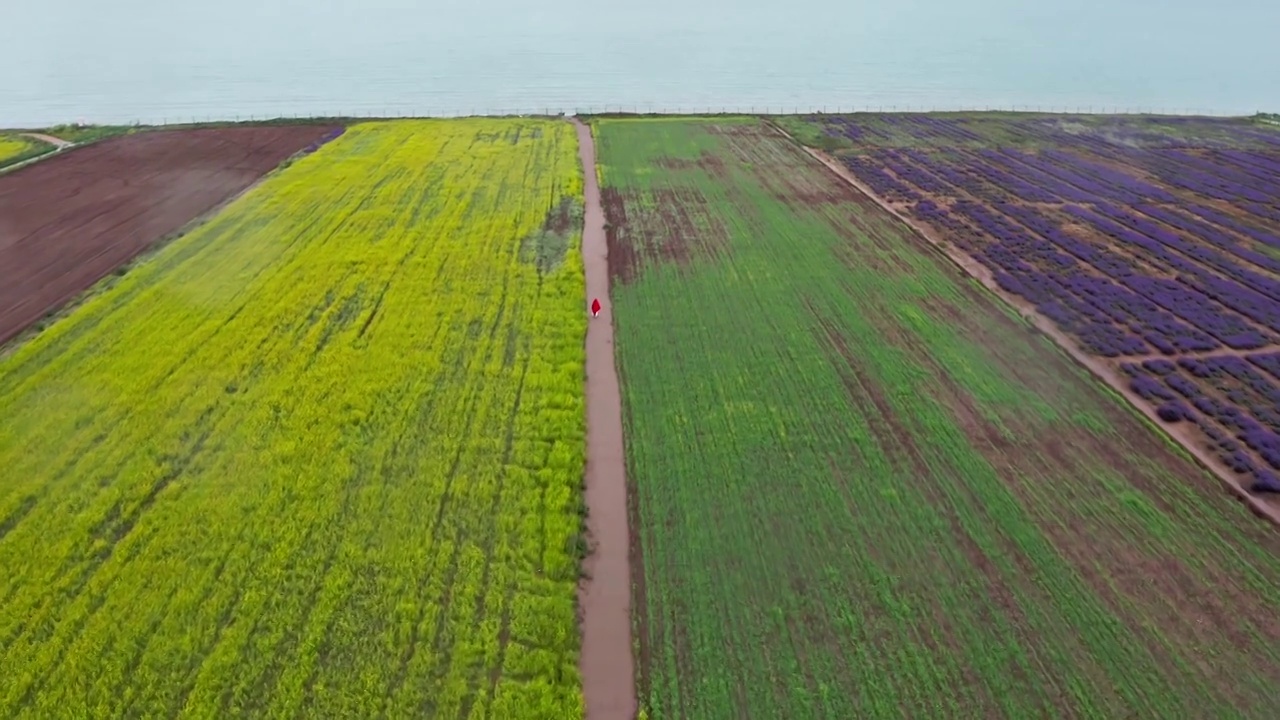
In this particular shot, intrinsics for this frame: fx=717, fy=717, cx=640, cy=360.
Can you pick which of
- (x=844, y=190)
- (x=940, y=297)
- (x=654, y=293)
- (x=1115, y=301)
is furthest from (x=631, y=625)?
(x=844, y=190)

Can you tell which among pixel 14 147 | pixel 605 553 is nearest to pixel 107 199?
pixel 14 147

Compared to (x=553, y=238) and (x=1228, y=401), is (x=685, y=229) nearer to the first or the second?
(x=553, y=238)

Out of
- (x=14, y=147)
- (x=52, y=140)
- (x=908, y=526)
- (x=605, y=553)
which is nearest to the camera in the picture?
(x=605, y=553)

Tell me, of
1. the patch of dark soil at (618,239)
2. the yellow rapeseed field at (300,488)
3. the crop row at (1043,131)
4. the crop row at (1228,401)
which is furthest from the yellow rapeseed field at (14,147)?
the crop row at (1228,401)

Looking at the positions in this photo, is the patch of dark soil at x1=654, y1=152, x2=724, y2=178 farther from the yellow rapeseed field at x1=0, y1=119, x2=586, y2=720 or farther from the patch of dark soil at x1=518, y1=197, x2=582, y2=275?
the yellow rapeseed field at x1=0, y1=119, x2=586, y2=720

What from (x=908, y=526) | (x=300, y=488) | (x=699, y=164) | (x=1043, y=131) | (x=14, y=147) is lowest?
(x=908, y=526)

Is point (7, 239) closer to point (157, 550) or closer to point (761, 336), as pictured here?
point (157, 550)
